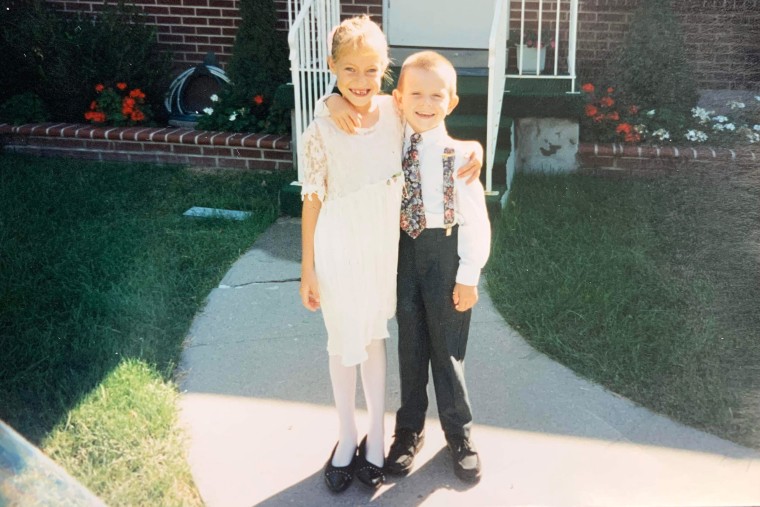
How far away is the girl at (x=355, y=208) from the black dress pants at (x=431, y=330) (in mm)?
61

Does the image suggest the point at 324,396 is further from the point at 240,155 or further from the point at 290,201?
the point at 240,155

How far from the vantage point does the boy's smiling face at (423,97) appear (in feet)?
8.05

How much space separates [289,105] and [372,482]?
3629 mm

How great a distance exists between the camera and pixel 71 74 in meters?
6.78

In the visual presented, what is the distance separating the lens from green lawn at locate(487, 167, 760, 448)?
3.38 m

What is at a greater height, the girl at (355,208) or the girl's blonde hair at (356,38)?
the girl's blonde hair at (356,38)

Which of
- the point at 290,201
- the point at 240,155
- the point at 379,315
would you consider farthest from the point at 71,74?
the point at 379,315

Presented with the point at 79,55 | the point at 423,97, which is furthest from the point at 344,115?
the point at 79,55

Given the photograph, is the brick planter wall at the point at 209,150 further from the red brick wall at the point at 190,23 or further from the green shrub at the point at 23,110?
the red brick wall at the point at 190,23

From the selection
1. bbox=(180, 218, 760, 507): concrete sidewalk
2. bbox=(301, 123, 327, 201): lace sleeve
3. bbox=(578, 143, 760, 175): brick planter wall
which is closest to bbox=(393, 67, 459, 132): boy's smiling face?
bbox=(301, 123, 327, 201): lace sleeve

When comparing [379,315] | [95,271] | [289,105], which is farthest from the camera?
[289,105]

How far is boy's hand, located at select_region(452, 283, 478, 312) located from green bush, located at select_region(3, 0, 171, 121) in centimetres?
514

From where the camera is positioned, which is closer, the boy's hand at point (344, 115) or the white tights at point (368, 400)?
the boy's hand at point (344, 115)

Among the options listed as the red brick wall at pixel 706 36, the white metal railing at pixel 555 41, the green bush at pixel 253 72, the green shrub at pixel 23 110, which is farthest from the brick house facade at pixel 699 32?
the green shrub at pixel 23 110
